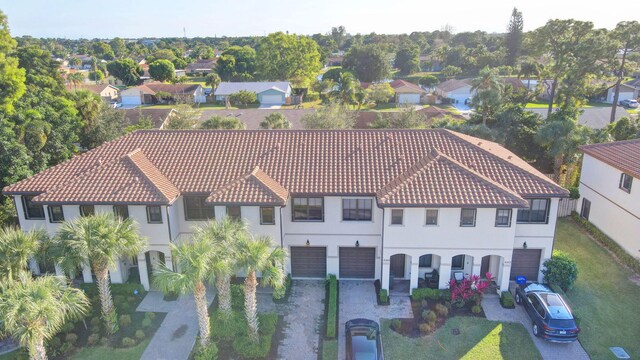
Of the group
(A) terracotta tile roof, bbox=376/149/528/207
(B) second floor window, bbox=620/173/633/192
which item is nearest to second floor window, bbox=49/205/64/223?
(A) terracotta tile roof, bbox=376/149/528/207

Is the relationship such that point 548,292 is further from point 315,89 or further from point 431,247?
point 315,89

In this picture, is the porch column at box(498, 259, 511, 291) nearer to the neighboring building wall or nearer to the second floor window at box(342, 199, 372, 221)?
the second floor window at box(342, 199, 372, 221)

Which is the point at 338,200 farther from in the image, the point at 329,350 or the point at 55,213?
the point at 55,213

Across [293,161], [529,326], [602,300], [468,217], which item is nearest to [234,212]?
[293,161]

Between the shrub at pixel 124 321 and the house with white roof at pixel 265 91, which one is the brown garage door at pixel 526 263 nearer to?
the shrub at pixel 124 321

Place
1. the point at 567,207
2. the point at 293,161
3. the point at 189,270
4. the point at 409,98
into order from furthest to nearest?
the point at 409,98
the point at 567,207
the point at 293,161
the point at 189,270

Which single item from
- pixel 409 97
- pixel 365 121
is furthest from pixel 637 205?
pixel 409 97
